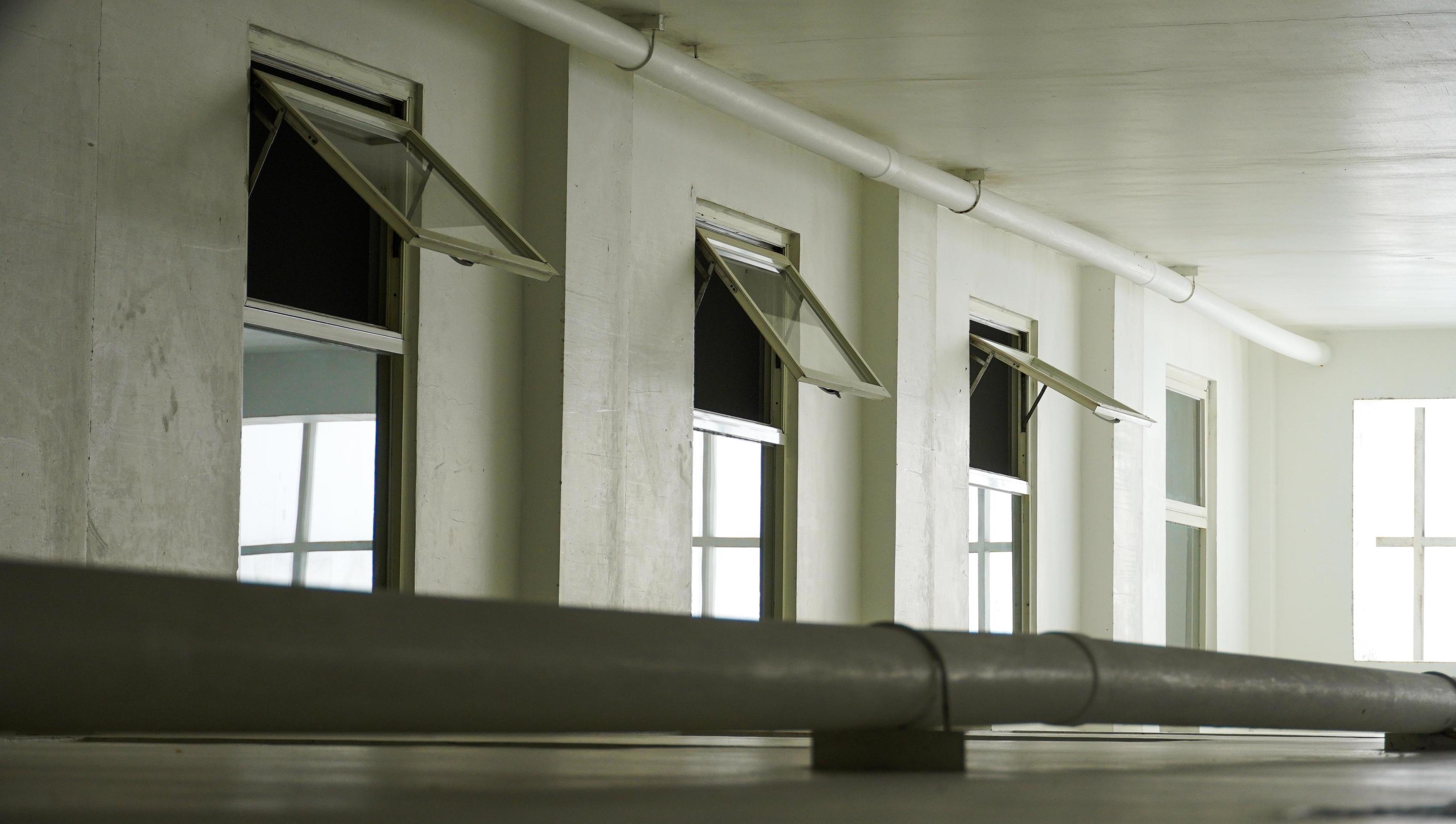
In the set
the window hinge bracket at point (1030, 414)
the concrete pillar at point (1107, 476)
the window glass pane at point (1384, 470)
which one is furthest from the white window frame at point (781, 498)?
the window glass pane at point (1384, 470)

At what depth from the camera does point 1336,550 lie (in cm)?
1447

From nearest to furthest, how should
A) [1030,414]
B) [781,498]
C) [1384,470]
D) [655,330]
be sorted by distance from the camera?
[655,330] < [781,498] < [1030,414] < [1384,470]

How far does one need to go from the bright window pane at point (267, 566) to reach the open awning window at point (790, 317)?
262 centimetres

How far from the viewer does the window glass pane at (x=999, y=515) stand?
10.2m

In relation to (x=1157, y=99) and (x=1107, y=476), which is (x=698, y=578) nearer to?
(x=1157, y=99)

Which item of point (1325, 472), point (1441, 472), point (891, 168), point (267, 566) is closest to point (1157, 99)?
point (891, 168)

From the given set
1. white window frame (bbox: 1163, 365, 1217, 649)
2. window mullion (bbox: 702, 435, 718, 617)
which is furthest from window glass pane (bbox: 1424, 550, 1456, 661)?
window mullion (bbox: 702, 435, 718, 617)

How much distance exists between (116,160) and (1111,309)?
307 inches

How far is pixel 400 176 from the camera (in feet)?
18.3

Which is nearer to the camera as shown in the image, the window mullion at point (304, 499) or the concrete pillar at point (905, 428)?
the window mullion at point (304, 499)

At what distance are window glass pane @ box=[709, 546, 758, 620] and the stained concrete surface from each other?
16.5 ft

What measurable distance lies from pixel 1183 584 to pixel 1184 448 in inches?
44.5

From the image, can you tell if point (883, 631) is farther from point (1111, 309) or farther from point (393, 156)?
point (1111, 309)

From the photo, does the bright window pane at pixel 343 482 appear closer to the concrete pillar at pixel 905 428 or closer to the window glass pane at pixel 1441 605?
the concrete pillar at pixel 905 428
